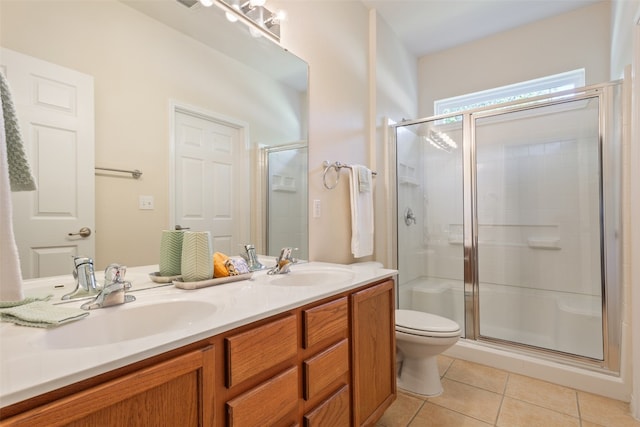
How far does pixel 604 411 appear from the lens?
164 cm

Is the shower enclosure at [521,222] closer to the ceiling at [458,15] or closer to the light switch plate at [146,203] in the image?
the ceiling at [458,15]

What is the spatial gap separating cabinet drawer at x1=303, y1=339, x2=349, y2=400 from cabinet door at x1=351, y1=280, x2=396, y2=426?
0.07m

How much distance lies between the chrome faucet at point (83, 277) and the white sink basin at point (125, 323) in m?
0.15

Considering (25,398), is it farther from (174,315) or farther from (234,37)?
(234,37)

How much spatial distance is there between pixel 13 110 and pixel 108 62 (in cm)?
40

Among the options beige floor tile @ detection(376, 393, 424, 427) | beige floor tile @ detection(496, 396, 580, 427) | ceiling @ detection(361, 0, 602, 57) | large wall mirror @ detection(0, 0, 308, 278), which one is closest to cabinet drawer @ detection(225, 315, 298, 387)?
large wall mirror @ detection(0, 0, 308, 278)

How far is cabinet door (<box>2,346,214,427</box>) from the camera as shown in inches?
19.5

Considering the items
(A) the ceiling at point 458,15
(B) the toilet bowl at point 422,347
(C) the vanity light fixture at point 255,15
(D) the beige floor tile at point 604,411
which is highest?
(A) the ceiling at point 458,15

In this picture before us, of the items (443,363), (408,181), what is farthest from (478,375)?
(408,181)

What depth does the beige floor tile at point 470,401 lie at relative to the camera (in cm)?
163

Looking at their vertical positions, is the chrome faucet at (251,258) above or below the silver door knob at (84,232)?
below

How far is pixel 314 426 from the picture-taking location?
1.01 metres

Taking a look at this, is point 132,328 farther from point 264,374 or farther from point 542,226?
point 542,226

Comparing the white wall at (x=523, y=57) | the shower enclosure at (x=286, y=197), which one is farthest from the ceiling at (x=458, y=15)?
the shower enclosure at (x=286, y=197)
